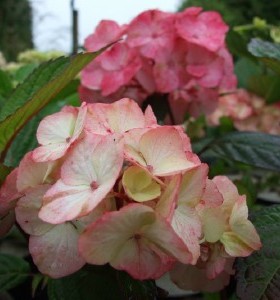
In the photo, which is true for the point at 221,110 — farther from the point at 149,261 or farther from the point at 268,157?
the point at 149,261

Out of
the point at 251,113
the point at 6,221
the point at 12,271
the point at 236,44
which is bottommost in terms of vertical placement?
the point at 251,113

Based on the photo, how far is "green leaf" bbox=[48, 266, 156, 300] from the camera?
1.50ft

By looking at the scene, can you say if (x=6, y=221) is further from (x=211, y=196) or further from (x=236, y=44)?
(x=236, y=44)

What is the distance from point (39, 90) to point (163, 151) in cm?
14

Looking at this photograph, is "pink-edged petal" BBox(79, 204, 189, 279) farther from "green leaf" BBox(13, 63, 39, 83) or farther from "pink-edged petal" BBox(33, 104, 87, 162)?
"green leaf" BBox(13, 63, 39, 83)

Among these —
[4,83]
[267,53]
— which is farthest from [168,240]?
[4,83]

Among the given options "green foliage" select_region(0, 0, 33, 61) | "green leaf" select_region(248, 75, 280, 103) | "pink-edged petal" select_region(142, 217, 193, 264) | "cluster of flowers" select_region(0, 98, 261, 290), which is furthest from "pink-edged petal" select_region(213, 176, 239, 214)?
"green foliage" select_region(0, 0, 33, 61)

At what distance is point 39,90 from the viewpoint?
510 millimetres

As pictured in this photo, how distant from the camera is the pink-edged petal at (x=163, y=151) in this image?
43cm

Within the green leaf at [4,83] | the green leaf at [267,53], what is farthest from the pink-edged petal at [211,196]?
the green leaf at [4,83]

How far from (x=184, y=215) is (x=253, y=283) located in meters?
0.10

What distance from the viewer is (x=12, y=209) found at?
19.1 inches

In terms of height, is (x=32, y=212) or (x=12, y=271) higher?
(x=32, y=212)

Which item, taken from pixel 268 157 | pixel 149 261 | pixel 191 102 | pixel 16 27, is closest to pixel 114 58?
pixel 191 102
